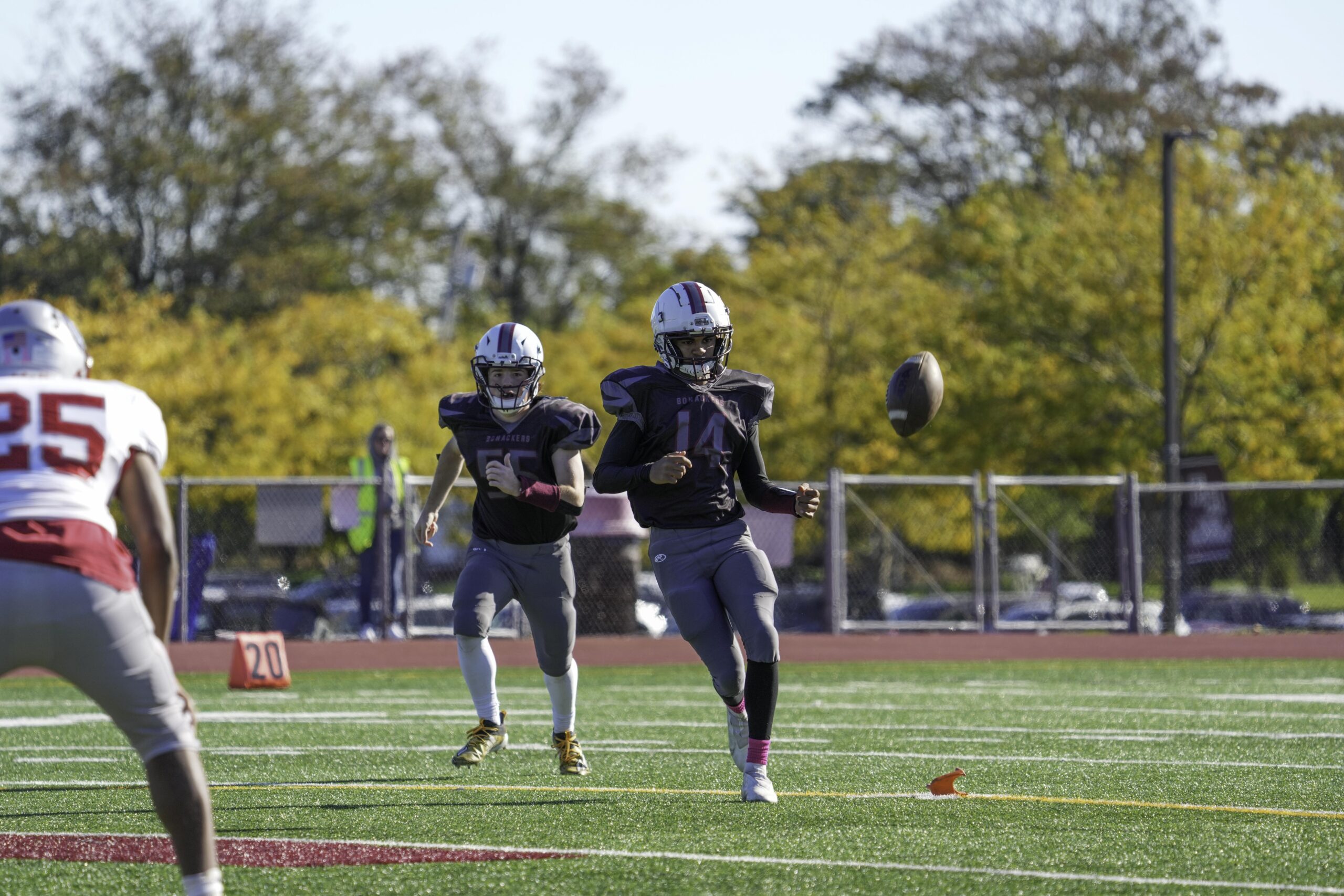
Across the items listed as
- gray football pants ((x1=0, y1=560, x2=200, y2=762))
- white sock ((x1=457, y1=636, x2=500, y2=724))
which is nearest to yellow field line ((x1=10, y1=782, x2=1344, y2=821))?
white sock ((x1=457, y1=636, x2=500, y2=724))

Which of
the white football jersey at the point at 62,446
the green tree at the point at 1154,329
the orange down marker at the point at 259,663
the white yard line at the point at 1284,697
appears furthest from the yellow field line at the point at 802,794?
the green tree at the point at 1154,329

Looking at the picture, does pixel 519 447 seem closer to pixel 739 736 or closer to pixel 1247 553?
pixel 739 736

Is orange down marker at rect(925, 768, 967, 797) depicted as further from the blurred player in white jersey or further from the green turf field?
the blurred player in white jersey

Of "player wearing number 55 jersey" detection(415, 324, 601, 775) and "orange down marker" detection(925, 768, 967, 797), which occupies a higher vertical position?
"player wearing number 55 jersey" detection(415, 324, 601, 775)

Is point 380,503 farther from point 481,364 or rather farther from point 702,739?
point 481,364

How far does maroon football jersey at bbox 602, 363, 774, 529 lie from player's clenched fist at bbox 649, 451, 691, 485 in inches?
9.1

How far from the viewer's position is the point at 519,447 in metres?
7.66

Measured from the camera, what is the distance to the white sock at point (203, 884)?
399 cm

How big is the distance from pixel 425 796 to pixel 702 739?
2.49 meters

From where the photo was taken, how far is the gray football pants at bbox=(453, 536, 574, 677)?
7703mm

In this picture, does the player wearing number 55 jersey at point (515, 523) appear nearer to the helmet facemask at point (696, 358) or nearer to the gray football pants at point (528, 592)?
the gray football pants at point (528, 592)

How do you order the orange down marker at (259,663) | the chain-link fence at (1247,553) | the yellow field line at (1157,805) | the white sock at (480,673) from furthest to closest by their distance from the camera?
1. the chain-link fence at (1247,553)
2. the orange down marker at (259,663)
3. the white sock at (480,673)
4. the yellow field line at (1157,805)

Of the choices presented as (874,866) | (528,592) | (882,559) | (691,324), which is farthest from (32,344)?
(882,559)

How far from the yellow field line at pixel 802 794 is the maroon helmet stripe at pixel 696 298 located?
70.7 inches
